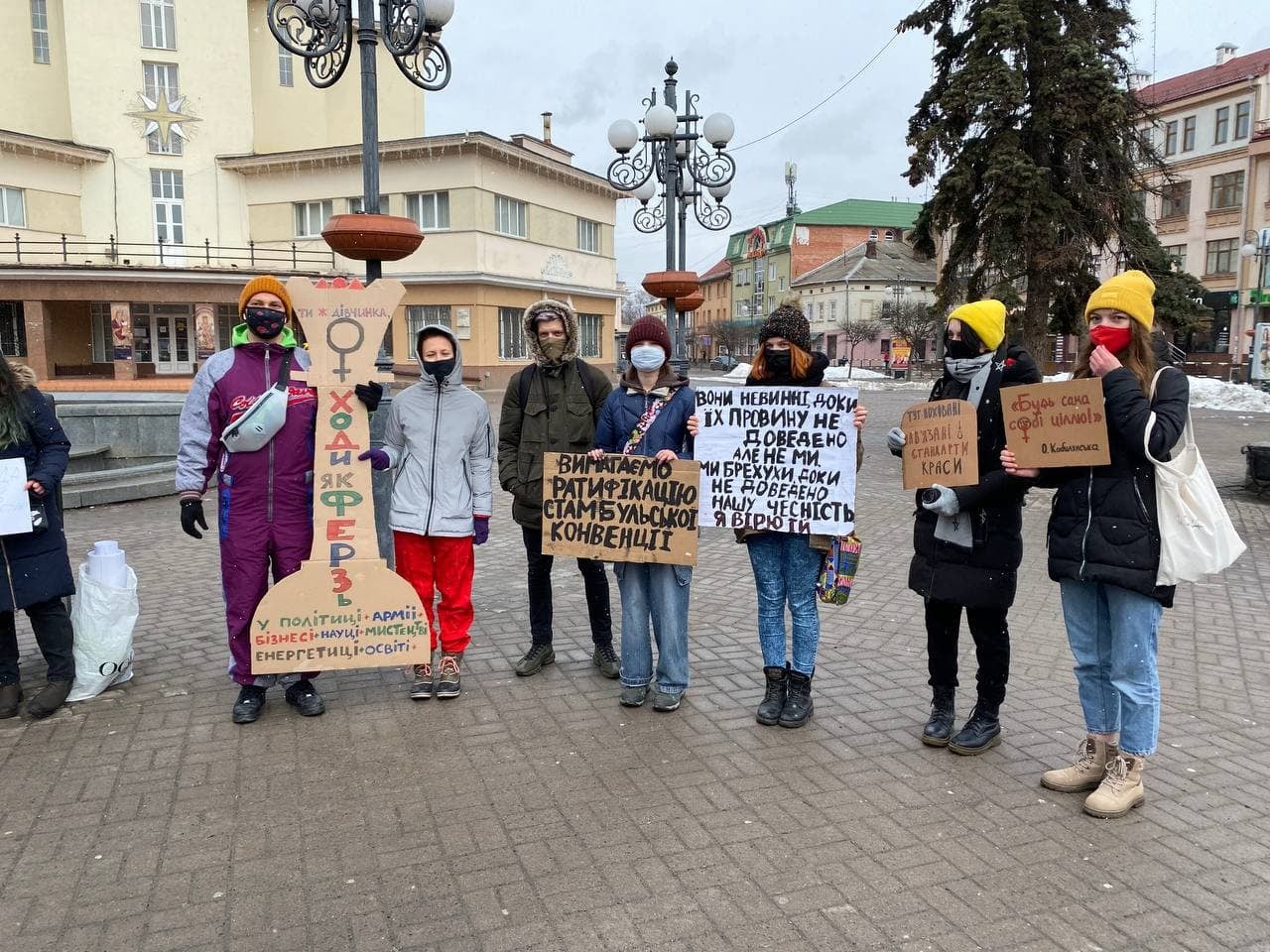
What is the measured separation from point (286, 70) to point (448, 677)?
40.0m

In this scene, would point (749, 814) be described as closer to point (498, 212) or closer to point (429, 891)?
point (429, 891)

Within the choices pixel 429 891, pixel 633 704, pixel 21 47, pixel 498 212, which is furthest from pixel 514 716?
pixel 21 47

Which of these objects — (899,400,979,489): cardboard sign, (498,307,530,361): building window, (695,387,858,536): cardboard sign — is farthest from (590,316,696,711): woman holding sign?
(498,307,530,361): building window

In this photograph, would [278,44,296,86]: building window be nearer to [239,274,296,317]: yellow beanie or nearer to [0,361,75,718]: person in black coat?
[0,361,75,718]: person in black coat

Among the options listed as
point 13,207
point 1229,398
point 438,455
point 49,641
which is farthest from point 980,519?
point 13,207

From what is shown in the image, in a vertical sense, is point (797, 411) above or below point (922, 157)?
below

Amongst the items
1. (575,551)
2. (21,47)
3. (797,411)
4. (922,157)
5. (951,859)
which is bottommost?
(951,859)

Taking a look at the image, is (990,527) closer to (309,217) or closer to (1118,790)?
(1118,790)

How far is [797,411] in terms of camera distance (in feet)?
15.4

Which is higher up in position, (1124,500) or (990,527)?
(1124,500)

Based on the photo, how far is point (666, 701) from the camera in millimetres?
4922

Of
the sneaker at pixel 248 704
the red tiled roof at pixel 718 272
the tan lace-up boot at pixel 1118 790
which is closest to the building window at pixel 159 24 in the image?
the sneaker at pixel 248 704

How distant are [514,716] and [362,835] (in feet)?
4.21

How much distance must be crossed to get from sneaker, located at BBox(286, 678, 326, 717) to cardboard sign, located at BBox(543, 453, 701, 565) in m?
1.48
